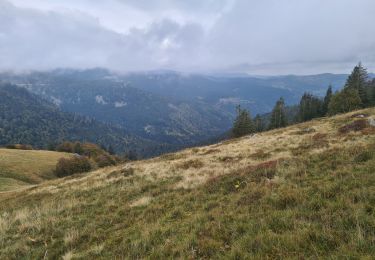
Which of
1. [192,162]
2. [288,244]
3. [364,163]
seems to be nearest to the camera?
[288,244]

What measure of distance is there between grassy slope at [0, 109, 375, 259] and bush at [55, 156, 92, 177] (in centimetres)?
5150

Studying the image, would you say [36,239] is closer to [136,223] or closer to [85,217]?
[85,217]

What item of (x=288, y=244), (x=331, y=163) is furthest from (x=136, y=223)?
(x=331, y=163)

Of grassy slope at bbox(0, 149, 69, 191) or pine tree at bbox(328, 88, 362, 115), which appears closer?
grassy slope at bbox(0, 149, 69, 191)

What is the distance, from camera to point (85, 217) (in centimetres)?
1173

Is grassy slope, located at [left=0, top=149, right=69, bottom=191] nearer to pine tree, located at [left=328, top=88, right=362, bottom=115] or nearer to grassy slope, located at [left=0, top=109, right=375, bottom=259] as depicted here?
grassy slope, located at [left=0, top=109, right=375, bottom=259]

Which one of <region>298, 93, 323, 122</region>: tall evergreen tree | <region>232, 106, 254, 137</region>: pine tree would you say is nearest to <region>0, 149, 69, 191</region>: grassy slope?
<region>232, 106, 254, 137</region>: pine tree

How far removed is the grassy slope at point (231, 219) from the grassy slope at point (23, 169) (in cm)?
3718

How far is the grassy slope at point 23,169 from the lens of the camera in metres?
46.3

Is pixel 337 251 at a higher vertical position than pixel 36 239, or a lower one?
higher

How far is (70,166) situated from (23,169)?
10.8 metres

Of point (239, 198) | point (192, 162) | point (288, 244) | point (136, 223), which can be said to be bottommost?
point (192, 162)

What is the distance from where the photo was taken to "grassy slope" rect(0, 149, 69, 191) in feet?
152

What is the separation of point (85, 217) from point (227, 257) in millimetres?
7777
